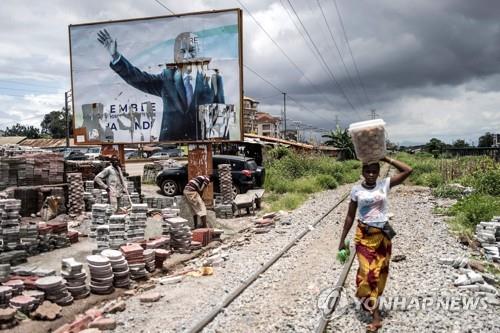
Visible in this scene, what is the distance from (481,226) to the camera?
8.96 meters

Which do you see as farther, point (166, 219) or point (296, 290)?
point (166, 219)

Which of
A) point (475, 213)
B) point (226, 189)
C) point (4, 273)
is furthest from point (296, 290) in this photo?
point (226, 189)

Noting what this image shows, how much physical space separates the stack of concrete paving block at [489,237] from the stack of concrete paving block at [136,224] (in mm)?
6302

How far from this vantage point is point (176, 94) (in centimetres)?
1736

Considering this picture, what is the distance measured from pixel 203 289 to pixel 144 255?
163 centimetres

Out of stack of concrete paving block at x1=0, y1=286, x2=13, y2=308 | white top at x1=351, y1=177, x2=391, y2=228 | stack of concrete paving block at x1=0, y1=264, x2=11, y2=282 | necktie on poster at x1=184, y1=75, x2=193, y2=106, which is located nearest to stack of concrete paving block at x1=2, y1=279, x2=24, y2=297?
stack of concrete paving block at x1=0, y1=286, x2=13, y2=308

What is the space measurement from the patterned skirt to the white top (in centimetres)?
9

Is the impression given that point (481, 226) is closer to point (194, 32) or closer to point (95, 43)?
point (194, 32)

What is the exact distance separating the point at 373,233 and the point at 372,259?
0.88 ft

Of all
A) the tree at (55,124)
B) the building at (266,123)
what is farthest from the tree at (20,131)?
the building at (266,123)

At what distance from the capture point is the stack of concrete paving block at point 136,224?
357 inches

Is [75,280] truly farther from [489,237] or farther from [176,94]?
[176,94]

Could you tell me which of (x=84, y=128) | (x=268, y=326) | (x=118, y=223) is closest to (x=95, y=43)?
(x=84, y=128)

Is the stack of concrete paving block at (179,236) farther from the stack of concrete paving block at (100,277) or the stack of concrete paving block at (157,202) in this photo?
the stack of concrete paving block at (157,202)
